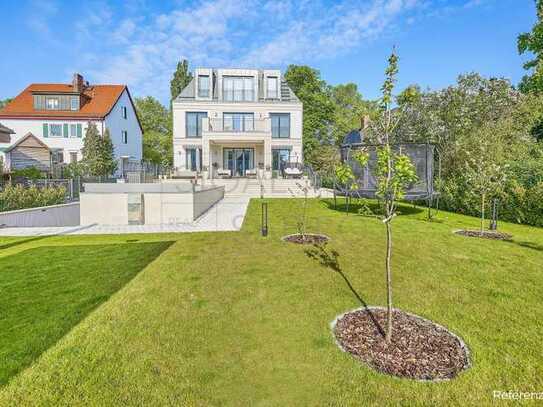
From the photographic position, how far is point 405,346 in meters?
3.20

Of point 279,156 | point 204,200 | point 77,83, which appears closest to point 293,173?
point 279,156

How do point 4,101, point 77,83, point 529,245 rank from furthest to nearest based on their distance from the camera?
point 4,101 < point 77,83 < point 529,245

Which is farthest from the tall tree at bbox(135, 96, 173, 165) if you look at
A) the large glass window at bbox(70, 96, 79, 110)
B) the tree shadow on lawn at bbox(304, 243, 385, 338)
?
the tree shadow on lawn at bbox(304, 243, 385, 338)

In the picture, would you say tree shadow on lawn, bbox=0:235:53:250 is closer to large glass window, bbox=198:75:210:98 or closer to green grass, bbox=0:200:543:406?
green grass, bbox=0:200:543:406

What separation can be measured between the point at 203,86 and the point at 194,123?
355cm

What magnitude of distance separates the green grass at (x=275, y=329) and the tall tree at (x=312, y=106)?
113ft

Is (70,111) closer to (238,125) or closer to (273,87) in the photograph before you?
(238,125)

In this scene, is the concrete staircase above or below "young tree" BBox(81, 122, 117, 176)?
below

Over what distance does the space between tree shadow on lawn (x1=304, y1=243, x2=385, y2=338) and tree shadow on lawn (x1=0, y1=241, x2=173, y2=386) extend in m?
3.23

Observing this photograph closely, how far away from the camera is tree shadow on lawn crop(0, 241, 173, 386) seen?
3.25 m

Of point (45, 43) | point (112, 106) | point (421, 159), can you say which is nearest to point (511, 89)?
point (421, 159)

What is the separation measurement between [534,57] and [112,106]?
32593mm

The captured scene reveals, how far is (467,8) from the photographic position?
14.0 meters

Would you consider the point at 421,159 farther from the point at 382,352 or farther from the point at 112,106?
the point at 112,106
